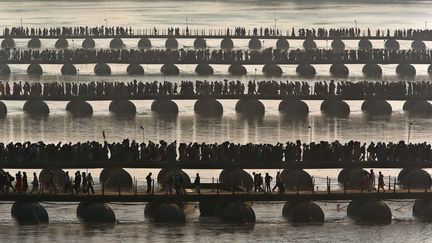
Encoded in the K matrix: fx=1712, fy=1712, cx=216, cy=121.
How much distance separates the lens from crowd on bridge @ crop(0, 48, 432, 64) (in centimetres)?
11325

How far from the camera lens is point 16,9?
197 metres

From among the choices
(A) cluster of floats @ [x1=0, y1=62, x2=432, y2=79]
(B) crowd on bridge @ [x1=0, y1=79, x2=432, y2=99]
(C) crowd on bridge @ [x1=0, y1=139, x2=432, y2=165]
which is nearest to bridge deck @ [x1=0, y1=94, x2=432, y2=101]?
(B) crowd on bridge @ [x1=0, y1=79, x2=432, y2=99]

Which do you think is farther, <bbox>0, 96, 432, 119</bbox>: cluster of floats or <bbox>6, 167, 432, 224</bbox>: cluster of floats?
<bbox>0, 96, 432, 119</bbox>: cluster of floats

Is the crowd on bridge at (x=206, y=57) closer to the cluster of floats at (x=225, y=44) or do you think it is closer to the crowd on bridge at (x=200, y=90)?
the crowd on bridge at (x=200, y=90)

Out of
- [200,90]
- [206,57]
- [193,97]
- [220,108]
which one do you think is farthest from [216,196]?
[206,57]

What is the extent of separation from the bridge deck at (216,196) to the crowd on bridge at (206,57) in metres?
47.2

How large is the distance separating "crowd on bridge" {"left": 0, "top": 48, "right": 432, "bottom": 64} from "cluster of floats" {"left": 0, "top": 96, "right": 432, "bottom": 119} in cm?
1278

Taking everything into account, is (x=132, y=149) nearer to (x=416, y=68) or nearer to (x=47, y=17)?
(x=416, y=68)

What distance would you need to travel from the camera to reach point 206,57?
115 meters

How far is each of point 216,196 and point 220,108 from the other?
34.1 meters

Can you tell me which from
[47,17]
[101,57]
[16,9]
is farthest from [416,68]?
[16,9]

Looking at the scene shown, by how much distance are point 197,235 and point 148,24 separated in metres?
99.5

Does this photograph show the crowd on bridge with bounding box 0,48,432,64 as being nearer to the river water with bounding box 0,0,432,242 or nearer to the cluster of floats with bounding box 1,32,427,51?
the river water with bounding box 0,0,432,242

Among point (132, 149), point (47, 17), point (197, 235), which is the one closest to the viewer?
point (197, 235)
